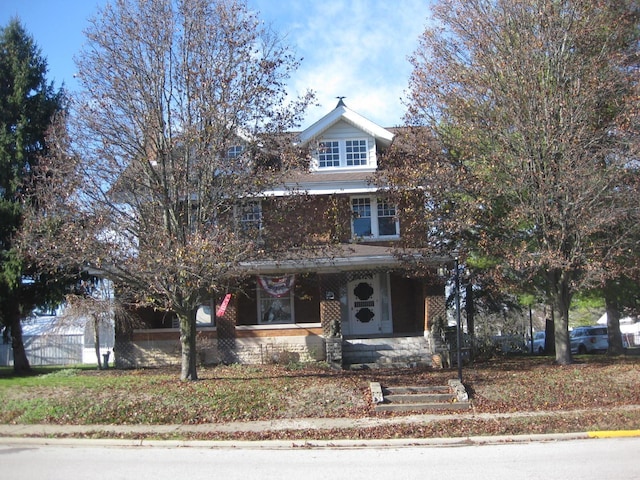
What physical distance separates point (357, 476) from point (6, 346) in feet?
94.1

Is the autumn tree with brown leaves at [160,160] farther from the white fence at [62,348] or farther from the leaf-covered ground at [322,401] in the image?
the white fence at [62,348]

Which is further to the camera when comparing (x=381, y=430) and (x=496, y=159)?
(x=496, y=159)

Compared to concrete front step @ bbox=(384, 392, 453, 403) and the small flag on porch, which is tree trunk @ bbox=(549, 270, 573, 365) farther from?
the small flag on porch

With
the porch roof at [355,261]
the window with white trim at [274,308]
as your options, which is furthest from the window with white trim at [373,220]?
Answer: the window with white trim at [274,308]

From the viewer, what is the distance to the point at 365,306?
22.5 m

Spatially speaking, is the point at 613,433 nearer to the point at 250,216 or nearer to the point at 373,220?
the point at 250,216

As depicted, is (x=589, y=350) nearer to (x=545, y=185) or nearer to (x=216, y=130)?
(x=545, y=185)

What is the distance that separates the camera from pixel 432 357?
18.9m

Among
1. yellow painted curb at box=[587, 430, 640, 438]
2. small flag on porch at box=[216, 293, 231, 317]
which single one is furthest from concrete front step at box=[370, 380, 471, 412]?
small flag on porch at box=[216, 293, 231, 317]

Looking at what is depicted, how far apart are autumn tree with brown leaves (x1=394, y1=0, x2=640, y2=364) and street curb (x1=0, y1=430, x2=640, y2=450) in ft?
16.9

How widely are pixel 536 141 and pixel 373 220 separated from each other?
771 cm

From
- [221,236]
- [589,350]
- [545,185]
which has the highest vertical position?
[545,185]

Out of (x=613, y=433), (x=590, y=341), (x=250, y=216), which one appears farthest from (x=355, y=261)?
(x=590, y=341)

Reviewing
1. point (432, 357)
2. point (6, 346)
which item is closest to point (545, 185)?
point (432, 357)
